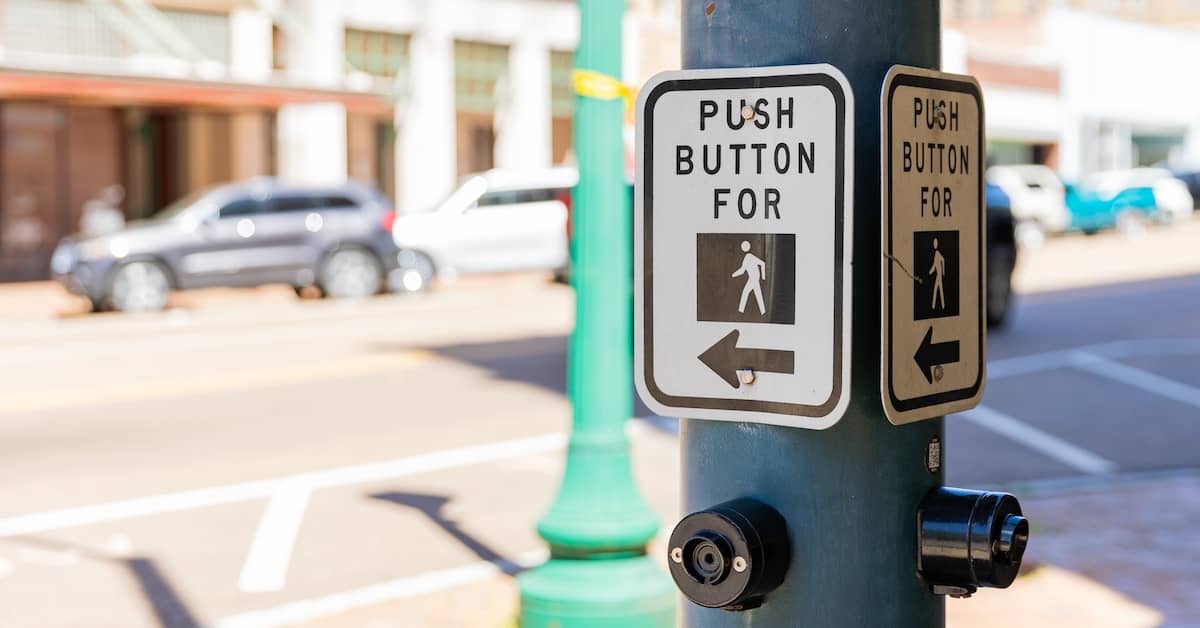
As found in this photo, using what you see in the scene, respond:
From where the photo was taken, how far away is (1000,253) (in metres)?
17.8

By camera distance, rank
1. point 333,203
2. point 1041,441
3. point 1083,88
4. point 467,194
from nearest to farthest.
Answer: point 1041,441
point 333,203
point 467,194
point 1083,88

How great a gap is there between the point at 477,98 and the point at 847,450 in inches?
1371

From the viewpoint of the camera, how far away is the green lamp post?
19.1 ft

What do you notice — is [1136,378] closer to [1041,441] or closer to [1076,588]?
[1041,441]

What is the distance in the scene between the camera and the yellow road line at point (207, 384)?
13.4 meters

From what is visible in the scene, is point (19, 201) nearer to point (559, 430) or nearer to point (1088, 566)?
point (559, 430)

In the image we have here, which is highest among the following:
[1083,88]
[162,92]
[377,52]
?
[1083,88]

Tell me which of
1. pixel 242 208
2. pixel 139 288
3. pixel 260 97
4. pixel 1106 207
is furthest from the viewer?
pixel 1106 207

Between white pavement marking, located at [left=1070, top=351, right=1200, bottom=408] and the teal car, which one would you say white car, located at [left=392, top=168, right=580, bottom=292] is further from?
the teal car

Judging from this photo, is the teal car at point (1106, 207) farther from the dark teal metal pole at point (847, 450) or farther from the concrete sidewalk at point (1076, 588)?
the dark teal metal pole at point (847, 450)

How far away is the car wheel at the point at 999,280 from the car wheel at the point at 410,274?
9.59 meters

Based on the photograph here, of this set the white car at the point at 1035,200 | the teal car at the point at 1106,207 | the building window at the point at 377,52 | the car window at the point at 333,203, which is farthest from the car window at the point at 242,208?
the teal car at the point at 1106,207

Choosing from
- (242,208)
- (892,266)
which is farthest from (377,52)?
(892,266)

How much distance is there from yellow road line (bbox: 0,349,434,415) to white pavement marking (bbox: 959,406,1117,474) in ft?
18.4
